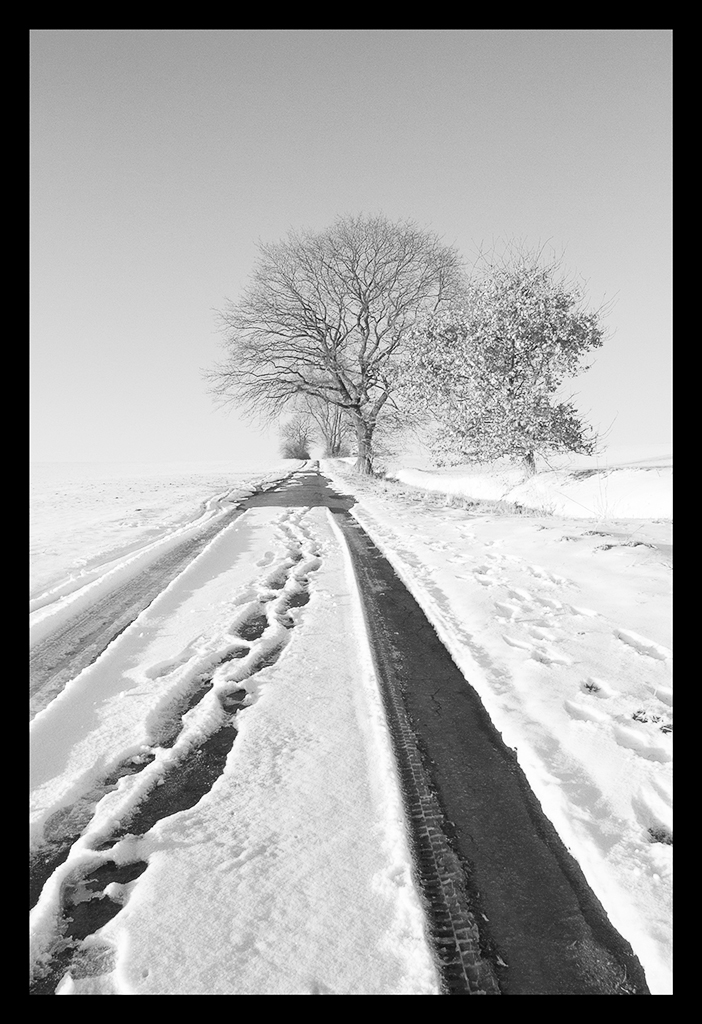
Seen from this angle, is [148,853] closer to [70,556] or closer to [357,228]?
[70,556]

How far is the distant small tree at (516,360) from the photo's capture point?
1174 centimetres

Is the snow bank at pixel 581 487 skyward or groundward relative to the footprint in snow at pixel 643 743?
skyward

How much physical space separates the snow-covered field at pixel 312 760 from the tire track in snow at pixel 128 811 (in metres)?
0.01

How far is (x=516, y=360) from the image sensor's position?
12.2 meters

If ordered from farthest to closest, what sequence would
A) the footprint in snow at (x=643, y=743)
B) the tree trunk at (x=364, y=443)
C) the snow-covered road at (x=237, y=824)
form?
the tree trunk at (x=364, y=443), the footprint in snow at (x=643, y=743), the snow-covered road at (x=237, y=824)

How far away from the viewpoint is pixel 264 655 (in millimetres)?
3389

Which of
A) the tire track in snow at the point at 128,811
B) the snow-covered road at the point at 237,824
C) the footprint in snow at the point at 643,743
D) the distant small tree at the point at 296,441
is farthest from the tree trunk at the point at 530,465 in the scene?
the distant small tree at the point at 296,441

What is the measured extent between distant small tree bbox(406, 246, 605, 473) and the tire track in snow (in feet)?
32.2

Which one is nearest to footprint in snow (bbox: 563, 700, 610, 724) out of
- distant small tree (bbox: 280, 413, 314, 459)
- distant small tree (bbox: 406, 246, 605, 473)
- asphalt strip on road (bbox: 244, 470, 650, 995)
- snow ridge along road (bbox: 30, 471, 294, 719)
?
asphalt strip on road (bbox: 244, 470, 650, 995)

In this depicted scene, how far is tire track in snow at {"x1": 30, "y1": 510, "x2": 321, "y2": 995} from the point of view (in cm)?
147

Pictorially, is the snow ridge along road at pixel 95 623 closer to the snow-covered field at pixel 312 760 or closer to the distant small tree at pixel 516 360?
the snow-covered field at pixel 312 760

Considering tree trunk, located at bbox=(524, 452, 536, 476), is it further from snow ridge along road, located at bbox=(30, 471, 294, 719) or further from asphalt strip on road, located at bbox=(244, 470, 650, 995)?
asphalt strip on road, located at bbox=(244, 470, 650, 995)

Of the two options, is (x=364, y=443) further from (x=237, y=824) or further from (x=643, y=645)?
(x=237, y=824)
